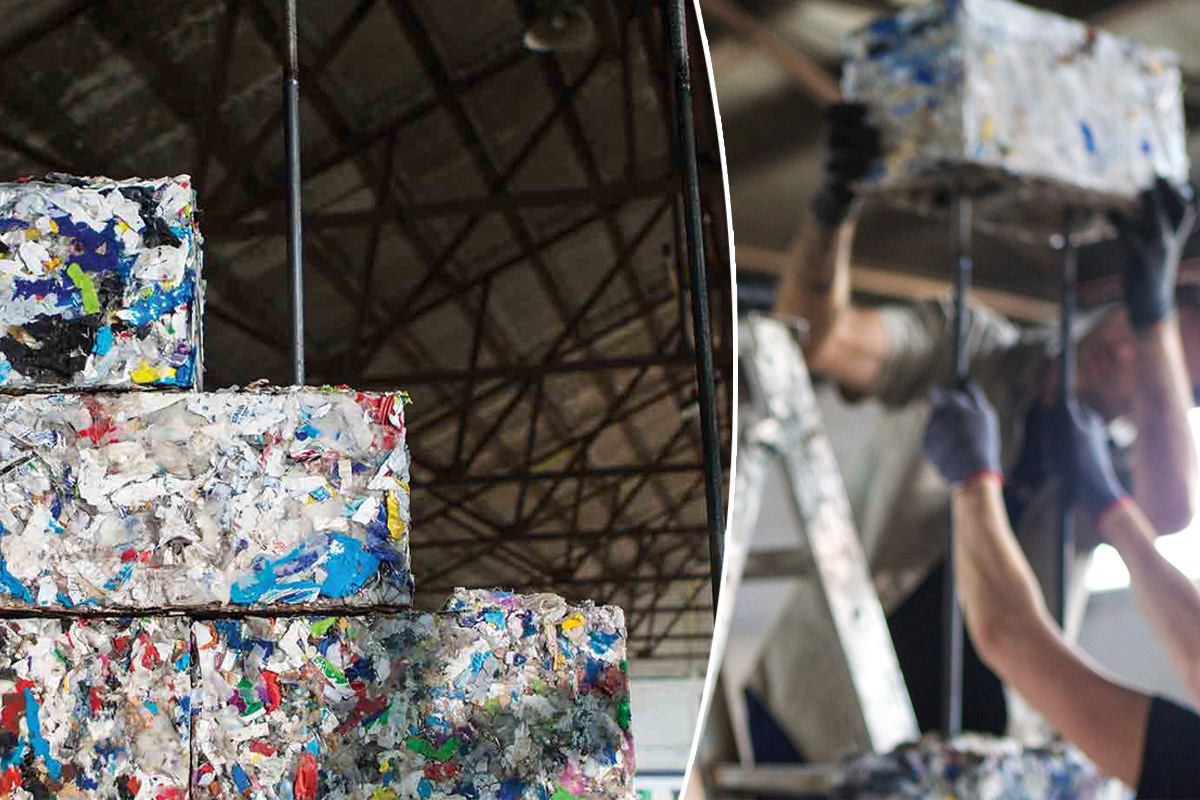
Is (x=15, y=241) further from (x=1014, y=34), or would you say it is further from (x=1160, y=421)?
(x=1160, y=421)

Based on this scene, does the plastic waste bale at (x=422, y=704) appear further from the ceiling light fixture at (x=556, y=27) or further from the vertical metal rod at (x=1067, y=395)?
the vertical metal rod at (x=1067, y=395)

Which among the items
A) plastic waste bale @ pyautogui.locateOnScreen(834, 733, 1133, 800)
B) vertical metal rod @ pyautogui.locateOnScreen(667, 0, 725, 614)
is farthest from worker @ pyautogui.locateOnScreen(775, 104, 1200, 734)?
vertical metal rod @ pyautogui.locateOnScreen(667, 0, 725, 614)

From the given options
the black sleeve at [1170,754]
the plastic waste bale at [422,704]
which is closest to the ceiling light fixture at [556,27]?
the plastic waste bale at [422,704]

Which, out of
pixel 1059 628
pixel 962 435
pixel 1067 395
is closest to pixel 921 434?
Result: pixel 962 435

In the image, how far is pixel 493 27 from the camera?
0.75m

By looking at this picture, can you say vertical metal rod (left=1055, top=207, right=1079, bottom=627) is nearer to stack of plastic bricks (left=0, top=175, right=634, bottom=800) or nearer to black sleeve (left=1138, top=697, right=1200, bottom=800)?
black sleeve (left=1138, top=697, right=1200, bottom=800)

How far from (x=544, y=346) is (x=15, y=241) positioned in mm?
402

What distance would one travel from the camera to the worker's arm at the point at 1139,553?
245 centimetres

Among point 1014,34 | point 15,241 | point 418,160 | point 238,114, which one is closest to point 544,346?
point 418,160

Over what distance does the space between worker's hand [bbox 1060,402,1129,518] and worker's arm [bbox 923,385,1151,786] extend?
18cm

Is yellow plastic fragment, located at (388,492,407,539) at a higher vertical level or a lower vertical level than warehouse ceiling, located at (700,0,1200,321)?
lower

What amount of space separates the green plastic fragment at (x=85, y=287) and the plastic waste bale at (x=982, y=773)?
2.32 metres

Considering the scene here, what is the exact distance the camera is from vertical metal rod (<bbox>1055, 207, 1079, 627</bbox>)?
266 cm

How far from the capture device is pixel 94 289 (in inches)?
30.8
